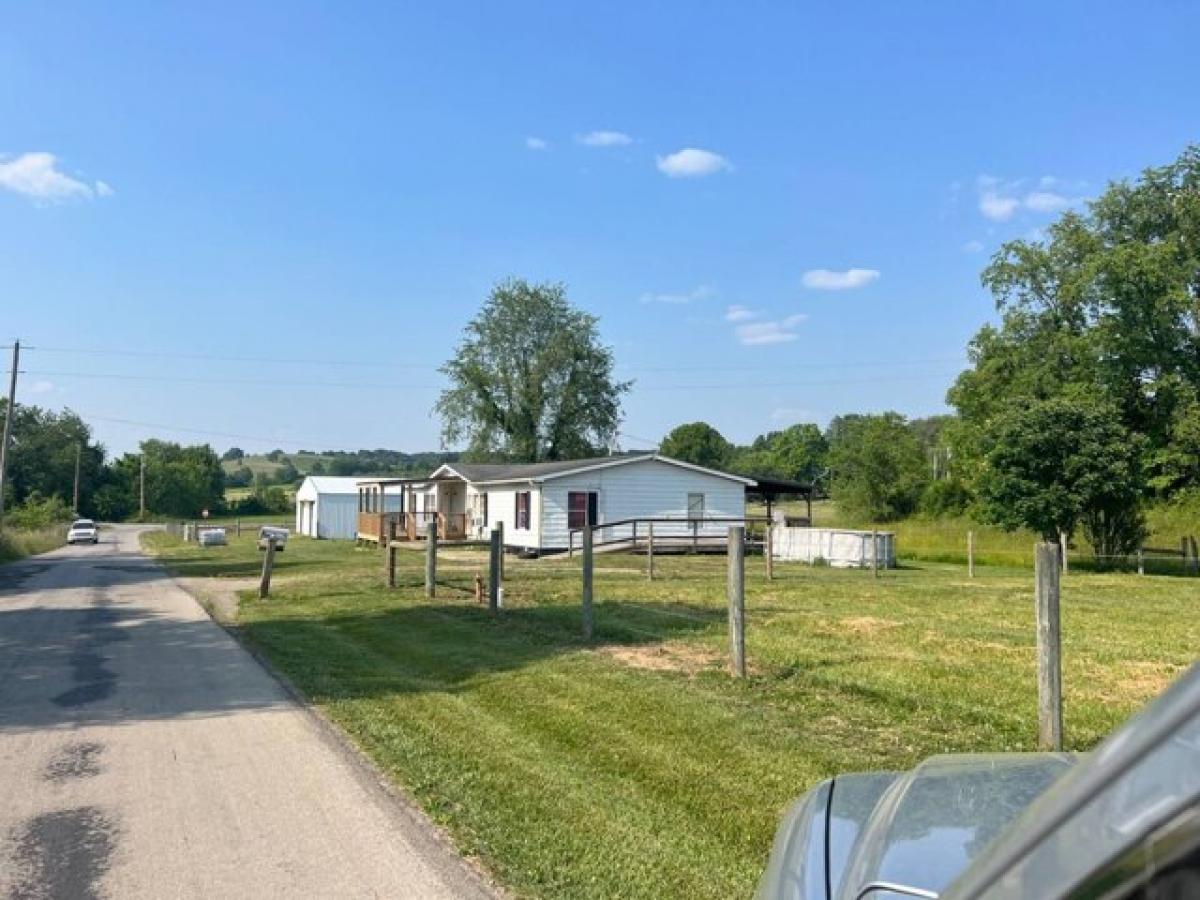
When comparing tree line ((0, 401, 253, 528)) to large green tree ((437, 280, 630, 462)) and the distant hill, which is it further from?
large green tree ((437, 280, 630, 462))

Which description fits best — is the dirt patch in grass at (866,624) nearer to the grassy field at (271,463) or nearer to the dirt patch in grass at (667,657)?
the dirt patch in grass at (667,657)

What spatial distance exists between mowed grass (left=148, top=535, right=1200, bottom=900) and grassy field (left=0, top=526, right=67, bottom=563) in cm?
2587

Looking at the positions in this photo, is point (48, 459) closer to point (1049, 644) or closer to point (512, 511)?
point (512, 511)

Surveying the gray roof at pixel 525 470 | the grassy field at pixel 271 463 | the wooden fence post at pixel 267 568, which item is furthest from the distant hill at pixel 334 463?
the wooden fence post at pixel 267 568

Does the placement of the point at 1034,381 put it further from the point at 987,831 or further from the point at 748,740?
the point at 987,831

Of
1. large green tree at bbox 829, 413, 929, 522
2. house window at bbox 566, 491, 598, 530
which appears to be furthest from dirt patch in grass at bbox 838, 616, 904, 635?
large green tree at bbox 829, 413, 929, 522

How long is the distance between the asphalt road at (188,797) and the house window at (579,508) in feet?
76.1

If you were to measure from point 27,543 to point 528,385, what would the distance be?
2729cm

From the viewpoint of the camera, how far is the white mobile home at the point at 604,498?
109ft

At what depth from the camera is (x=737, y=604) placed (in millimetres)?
8602

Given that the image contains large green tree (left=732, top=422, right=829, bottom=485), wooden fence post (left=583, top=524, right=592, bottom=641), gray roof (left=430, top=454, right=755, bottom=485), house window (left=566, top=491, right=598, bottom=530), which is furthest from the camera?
large green tree (left=732, top=422, right=829, bottom=485)

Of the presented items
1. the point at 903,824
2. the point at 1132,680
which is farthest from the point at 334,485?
the point at 903,824

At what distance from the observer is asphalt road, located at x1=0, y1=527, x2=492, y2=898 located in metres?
4.30

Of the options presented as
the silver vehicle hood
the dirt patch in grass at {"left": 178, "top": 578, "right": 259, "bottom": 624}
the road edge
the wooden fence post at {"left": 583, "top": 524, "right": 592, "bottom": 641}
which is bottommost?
the dirt patch in grass at {"left": 178, "top": 578, "right": 259, "bottom": 624}
